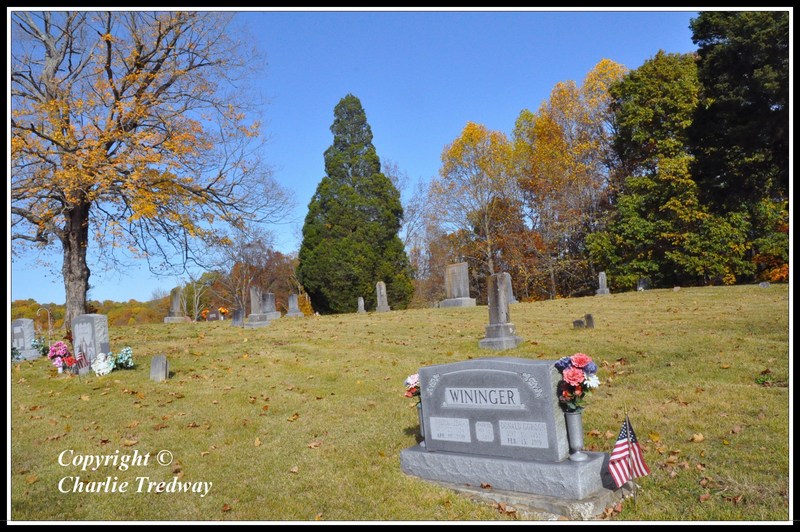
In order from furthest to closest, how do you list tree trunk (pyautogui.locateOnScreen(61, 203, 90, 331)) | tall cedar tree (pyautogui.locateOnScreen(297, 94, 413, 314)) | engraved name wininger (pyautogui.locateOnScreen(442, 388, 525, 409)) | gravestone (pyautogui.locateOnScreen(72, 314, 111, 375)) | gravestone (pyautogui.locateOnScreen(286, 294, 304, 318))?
tall cedar tree (pyautogui.locateOnScreen(297, 94, 413, 314)) < gravestone (pyautogui.locateOnScreen(286, 294, 304, 318)) < tree trunk (pyautogui.locateOnScreen(61, 203, 90, 331)) < gravestone (pyautogui.locateOnScreen(72, 314, 111, 375)) < engraved name wininger (pyautogui.locateOnScreen(442, 388, 525, 409))

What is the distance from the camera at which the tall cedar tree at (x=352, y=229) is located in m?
33.2

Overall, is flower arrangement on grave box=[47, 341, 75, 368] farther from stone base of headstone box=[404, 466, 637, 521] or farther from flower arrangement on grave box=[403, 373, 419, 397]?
stone base of headstone box=[404, 466, 637, 521]

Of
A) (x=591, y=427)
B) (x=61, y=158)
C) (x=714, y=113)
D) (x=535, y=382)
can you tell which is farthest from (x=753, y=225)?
(x=61, y=158)

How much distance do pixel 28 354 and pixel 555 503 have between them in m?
15.3

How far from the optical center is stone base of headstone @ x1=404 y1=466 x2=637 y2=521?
15.5ft

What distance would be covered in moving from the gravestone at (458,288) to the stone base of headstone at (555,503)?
1913cm

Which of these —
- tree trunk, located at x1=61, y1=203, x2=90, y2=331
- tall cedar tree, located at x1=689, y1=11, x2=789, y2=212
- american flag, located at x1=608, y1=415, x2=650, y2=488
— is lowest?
american flag, located at x1=608, y1=415, x2=650, y2=488

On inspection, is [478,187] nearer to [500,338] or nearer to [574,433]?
[500,338]

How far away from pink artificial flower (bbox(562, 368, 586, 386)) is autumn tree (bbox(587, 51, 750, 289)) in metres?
27.0

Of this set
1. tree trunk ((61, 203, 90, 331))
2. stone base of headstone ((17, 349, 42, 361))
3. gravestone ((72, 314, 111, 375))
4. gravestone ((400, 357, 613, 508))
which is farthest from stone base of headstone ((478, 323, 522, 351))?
tree trunk ((61, 203, 90, 331))

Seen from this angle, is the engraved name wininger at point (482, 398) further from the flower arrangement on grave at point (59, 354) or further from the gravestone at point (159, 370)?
the flower arrangement on grave at point (59, 354)

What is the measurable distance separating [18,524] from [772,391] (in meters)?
9.14

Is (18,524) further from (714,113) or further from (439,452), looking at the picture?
(714,113)

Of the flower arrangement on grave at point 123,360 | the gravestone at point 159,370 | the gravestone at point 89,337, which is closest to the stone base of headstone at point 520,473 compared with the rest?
the gravestone at point 159,370
